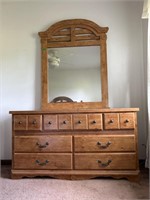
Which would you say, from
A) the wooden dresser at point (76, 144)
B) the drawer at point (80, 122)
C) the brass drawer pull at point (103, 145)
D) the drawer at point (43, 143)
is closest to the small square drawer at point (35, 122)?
the wooden dresser at point (76, 144)

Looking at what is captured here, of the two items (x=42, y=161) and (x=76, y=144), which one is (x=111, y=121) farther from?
(x=42, y=161)

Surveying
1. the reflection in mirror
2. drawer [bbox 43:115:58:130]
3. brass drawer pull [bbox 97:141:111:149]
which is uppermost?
the reflection in mirror

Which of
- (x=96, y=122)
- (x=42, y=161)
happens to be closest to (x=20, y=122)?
(x=42, y=161)

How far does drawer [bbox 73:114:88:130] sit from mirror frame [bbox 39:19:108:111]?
43 centimetres

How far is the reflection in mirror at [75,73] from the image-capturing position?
246cm

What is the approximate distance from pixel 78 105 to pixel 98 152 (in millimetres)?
712

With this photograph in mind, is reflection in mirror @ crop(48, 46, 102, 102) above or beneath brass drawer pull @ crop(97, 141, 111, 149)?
above

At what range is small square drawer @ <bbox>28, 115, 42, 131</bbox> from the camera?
6.65 feet

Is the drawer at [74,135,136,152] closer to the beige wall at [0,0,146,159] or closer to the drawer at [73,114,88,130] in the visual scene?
the drawer at [73,114,88,130]

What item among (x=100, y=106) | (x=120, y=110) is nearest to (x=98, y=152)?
(x=120, y=110)

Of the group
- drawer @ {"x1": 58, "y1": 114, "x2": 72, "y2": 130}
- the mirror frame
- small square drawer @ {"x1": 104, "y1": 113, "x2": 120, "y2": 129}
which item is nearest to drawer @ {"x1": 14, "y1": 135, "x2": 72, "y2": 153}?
drawer @ {"x1": 58, "y1": 114, "x2": 72, "y2": 130}

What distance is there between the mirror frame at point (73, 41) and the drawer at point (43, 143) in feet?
1.73

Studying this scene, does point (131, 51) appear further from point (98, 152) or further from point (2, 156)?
point (2, 156)

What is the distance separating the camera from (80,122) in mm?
1987
